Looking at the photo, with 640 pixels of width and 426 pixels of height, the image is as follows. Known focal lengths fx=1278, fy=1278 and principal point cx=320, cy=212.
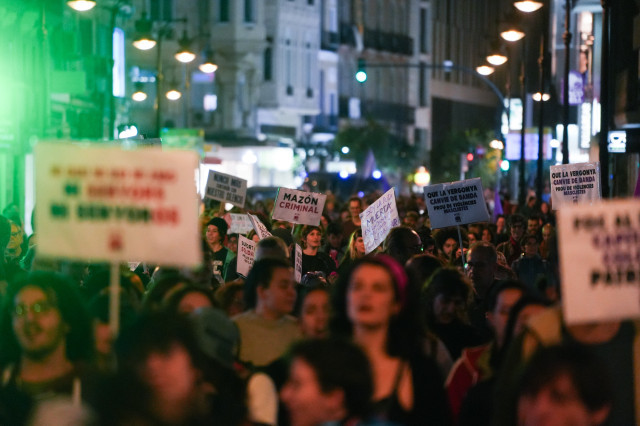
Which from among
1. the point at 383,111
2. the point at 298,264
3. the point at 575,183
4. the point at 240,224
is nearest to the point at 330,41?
the point at 383,111

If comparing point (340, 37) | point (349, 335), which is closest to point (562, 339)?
point (349, 335)

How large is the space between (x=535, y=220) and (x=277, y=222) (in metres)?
3.54

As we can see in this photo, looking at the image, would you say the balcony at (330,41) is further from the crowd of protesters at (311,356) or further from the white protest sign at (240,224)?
the crowd of protesters at (311,356)

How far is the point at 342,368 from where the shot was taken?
486 centimetres

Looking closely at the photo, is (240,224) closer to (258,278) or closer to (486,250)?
(486,250)

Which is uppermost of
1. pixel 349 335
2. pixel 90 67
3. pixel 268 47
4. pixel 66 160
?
pixel 268 47

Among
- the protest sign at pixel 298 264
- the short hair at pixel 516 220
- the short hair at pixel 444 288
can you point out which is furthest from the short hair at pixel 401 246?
the short hair at pixel 516 220

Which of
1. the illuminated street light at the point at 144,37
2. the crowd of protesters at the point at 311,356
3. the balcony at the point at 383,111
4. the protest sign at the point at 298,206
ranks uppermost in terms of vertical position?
the balcony at the point at 383,111

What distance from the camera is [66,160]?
19.1ft

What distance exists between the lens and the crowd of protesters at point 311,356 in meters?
4.76

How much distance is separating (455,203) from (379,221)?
1.49m

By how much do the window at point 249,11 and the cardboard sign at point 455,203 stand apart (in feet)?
179

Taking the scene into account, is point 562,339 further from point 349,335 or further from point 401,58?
point 401,58

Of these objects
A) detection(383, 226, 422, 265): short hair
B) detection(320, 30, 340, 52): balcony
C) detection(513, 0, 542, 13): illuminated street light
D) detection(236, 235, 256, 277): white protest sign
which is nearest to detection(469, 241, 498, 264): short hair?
detection(383, 226, 422, 265): short hair
